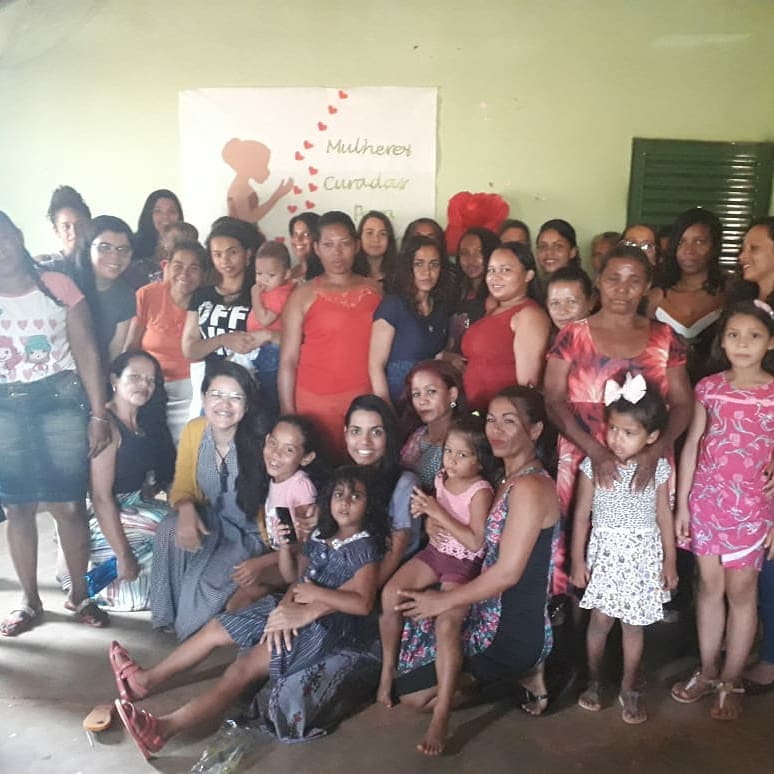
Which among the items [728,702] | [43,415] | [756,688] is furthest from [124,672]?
[756,688]

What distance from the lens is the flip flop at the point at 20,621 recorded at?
2.49 m

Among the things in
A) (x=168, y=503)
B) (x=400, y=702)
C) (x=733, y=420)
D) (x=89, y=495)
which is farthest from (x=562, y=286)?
(x=89, y=495)

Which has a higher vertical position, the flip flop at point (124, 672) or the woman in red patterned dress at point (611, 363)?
the woman in red patterned dress at point (611, 363)

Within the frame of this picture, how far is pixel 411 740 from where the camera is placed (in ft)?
6.42

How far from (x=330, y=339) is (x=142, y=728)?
1345 millimetres

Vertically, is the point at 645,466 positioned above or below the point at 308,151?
below

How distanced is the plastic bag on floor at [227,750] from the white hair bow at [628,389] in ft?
4.65

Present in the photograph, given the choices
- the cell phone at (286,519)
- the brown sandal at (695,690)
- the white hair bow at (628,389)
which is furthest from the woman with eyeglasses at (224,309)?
the brown sandal at (695,690)

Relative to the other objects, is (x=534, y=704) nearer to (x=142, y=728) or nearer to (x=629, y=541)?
(x=629, y=541)

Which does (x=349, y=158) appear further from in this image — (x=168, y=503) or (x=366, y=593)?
(x=366, y=593)

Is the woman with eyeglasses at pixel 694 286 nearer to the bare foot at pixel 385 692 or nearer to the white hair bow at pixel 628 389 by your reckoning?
the white hair bow at pixel 628 389

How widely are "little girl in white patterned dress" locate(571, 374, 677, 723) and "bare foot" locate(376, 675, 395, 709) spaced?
1.91ft

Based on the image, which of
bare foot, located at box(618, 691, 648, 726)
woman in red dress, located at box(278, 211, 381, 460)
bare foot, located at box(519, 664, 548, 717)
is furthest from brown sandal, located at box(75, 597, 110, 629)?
bare foot, located at box(618, 691, 648, 726)

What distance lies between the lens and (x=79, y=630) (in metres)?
2.53
